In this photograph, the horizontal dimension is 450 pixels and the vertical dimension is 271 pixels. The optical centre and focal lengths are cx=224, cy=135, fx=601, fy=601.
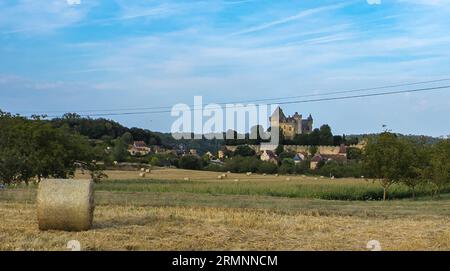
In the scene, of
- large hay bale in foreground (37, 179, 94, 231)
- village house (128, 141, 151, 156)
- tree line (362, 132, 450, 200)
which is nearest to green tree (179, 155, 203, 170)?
village house (128, 141, 151, 156)

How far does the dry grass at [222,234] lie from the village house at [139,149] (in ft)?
291

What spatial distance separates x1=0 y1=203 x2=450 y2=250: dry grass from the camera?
1126cm

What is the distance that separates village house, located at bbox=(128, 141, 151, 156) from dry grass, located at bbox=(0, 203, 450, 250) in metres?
88.7

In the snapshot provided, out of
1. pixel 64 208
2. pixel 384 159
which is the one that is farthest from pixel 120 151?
pixel 64 208

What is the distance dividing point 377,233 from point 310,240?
196 cm

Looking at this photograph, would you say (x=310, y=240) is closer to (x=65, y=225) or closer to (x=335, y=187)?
(x=65, y=225)

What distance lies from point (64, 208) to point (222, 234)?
3427mm

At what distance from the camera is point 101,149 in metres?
45.3

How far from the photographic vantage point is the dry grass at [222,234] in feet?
36.9

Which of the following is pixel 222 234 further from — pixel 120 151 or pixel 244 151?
pixel 244 151

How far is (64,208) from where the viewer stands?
1283 centimetres

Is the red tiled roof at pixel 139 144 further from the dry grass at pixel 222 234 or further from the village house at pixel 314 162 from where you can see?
the dry grass at pixel 222 234

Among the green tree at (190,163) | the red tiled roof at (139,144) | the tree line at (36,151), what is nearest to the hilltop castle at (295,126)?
the red tiled roof at (139,144)

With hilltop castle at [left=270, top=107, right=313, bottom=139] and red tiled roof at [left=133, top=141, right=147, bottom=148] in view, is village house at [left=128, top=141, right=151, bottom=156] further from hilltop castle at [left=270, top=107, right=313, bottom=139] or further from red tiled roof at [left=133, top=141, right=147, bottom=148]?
hilltop castle at [left=270, top=107, right=313, bottom=139]
